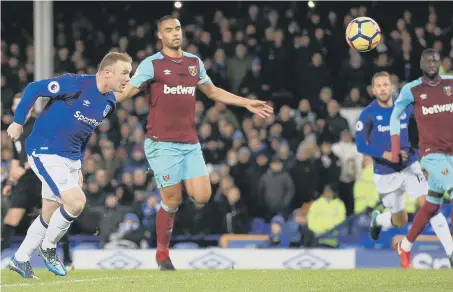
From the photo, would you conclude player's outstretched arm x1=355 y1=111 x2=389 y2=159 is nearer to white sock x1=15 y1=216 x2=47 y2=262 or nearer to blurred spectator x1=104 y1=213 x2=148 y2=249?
white sock x1=15 y1=216 x2=47 y2=262

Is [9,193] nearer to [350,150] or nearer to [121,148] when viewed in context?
[121,148]

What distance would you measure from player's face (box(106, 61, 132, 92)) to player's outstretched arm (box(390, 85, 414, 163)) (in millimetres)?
3755

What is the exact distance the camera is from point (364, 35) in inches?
507

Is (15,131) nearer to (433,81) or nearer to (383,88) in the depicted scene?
(433,81)

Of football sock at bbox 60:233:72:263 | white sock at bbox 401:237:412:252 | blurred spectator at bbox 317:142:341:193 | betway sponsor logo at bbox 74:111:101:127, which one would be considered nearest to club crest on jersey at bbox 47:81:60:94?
betway sponsor logo at bbox 74:111:101:127

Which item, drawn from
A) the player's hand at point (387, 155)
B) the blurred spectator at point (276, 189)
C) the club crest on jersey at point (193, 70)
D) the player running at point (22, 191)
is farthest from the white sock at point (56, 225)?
the blurred spectator at point (276, 189)

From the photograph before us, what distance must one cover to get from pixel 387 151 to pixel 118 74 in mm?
4561

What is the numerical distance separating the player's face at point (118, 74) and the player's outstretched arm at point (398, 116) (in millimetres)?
3755

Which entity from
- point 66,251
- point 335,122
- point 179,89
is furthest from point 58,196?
point 335,122

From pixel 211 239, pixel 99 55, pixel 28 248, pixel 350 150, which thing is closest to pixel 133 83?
pixel 28 248

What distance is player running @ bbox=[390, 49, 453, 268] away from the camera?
12.5 m

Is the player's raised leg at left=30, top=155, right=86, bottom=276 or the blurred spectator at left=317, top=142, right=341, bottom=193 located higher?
the player's raised leg at left=30, top=155, right=86, bottom=276

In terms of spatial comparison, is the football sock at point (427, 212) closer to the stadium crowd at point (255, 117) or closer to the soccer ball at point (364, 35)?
the soccer ball at point (364, 35)

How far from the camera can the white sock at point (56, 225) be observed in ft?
34.6
